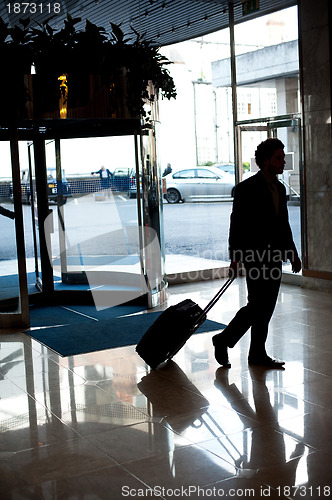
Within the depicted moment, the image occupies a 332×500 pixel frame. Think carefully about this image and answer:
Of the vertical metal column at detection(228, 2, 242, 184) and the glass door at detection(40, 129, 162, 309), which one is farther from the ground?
the vertical metal column at detection(228, 2, 242, 184)

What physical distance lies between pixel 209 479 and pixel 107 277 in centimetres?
508

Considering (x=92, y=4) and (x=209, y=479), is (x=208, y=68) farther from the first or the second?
(x=209, y=479)

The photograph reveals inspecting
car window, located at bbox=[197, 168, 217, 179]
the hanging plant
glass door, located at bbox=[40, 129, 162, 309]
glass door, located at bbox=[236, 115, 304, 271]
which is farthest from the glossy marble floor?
car window, located at bbox=[197, 168, 217, 179]

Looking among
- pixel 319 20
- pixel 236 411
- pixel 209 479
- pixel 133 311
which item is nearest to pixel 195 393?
pixel 236 411

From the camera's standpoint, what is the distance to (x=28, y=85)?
20.2 feet

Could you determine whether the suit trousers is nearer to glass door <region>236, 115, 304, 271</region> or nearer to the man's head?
the man's head

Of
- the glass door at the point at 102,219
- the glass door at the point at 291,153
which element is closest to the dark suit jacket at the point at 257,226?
the glass door at the point at 102,219

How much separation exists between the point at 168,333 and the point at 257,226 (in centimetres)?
102

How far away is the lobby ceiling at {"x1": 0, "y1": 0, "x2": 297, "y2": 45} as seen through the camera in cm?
773

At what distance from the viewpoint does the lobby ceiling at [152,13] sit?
25.4 ft

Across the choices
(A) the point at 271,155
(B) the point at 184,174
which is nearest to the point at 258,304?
(A) the point at 271,155

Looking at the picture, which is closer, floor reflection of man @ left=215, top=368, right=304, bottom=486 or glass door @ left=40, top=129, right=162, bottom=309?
floor reflection of man @ left=215, top=368, right=304, bottom=486

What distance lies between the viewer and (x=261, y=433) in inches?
139

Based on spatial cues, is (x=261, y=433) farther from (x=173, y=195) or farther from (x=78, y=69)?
(x=173, y=195)
